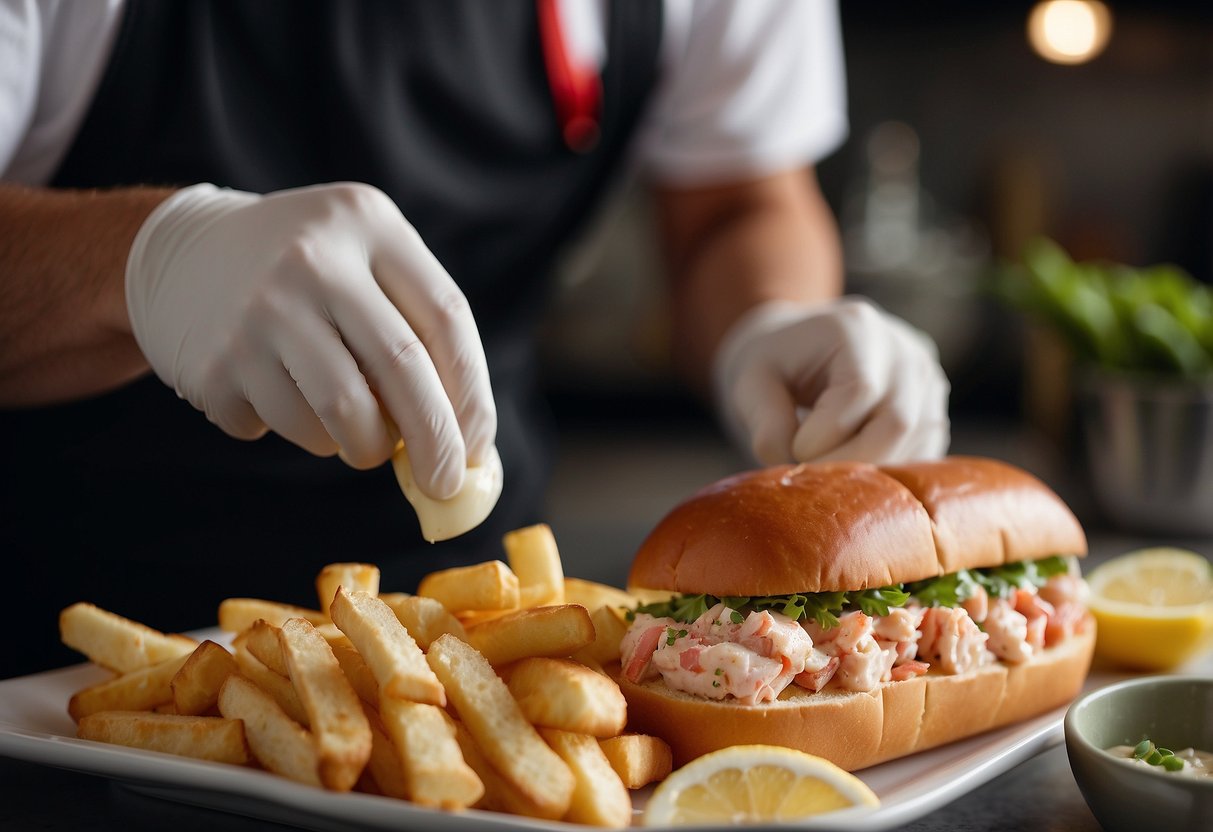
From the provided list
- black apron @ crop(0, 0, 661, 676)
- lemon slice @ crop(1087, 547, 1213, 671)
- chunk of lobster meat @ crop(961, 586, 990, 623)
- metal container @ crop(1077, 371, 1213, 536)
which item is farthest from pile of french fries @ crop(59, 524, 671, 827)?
metal container @ crop(1077, 371, 1213, 536)

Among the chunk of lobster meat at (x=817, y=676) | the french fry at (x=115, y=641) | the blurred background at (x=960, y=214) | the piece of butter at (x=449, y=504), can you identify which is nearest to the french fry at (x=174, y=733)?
the french fry at (x=115, y=641)

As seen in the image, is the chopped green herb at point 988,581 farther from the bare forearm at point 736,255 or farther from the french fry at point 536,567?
the bare forearm at point 736,255

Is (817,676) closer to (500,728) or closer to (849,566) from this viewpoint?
(849,566)

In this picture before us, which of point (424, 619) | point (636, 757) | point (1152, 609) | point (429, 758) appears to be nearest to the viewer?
point (429, 758)

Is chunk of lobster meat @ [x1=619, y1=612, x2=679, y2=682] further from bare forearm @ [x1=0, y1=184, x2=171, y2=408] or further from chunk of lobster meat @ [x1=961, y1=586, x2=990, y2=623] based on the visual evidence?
bare forearm @ [x1=0, y1=184, x2=171, y2=408]

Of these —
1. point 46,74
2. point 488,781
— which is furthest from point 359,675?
point 46,74

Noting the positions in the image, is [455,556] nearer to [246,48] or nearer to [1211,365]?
[246,48]

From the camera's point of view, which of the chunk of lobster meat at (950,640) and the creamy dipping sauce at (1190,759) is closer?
the creamy dipping sauce at (1190,759)
